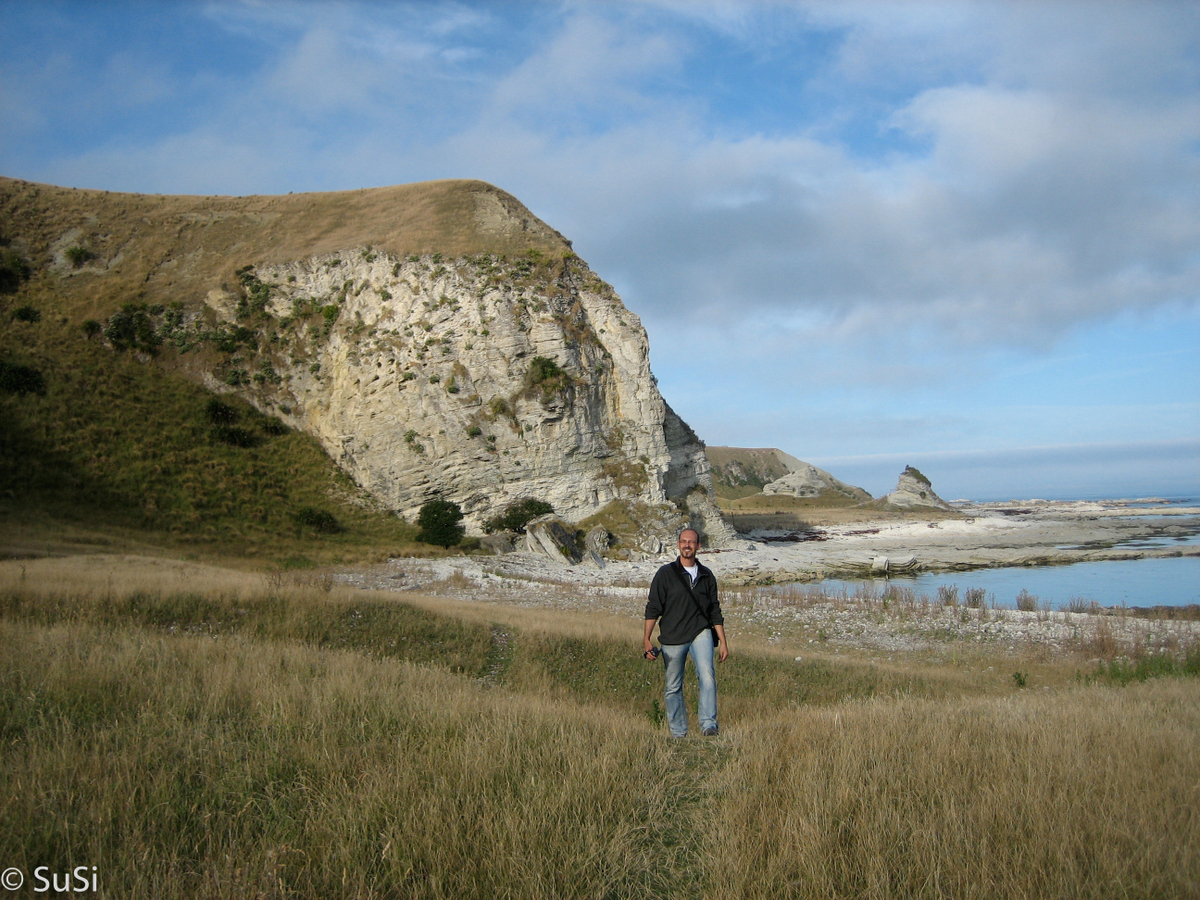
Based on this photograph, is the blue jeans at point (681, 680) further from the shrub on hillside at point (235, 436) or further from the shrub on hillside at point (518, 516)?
the shrub on hillside at point (235, 436)

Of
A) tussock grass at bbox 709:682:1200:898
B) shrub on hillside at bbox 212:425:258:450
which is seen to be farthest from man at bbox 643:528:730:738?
shrub on hillside at bbox 212:425:258:450

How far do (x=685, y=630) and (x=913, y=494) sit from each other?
85.7 metres

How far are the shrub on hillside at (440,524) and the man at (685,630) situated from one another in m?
28.7

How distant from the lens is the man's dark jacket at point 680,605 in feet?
22.3

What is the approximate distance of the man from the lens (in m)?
6.71

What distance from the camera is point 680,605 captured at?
6863 millimetres

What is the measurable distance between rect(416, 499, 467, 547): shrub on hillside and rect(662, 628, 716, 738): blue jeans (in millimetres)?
28790

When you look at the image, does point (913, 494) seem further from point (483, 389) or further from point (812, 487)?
point (483, 389)

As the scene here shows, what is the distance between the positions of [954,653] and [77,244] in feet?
192

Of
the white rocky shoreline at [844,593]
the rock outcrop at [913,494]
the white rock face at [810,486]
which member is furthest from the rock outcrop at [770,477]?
the white rocky shoreline at [844,593]

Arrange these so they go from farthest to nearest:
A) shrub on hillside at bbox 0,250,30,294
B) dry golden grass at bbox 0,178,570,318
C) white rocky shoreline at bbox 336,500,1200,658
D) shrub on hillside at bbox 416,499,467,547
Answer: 1. dry golden grass at bbox 0,178,570,318
2. shrub on hillside at bbox 0,250,30,294
3. shrub on hillside at bbox 416,499,467,547
4. white rocky shoreline at bbox 336,500,1200,658

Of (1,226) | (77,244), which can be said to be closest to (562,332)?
(77,244)

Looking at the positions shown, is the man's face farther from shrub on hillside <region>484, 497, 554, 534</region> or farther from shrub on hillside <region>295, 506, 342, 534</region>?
shrub on hillside <region>295, 506, 342, 534</region>

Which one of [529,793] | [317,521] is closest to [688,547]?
[529,793]
